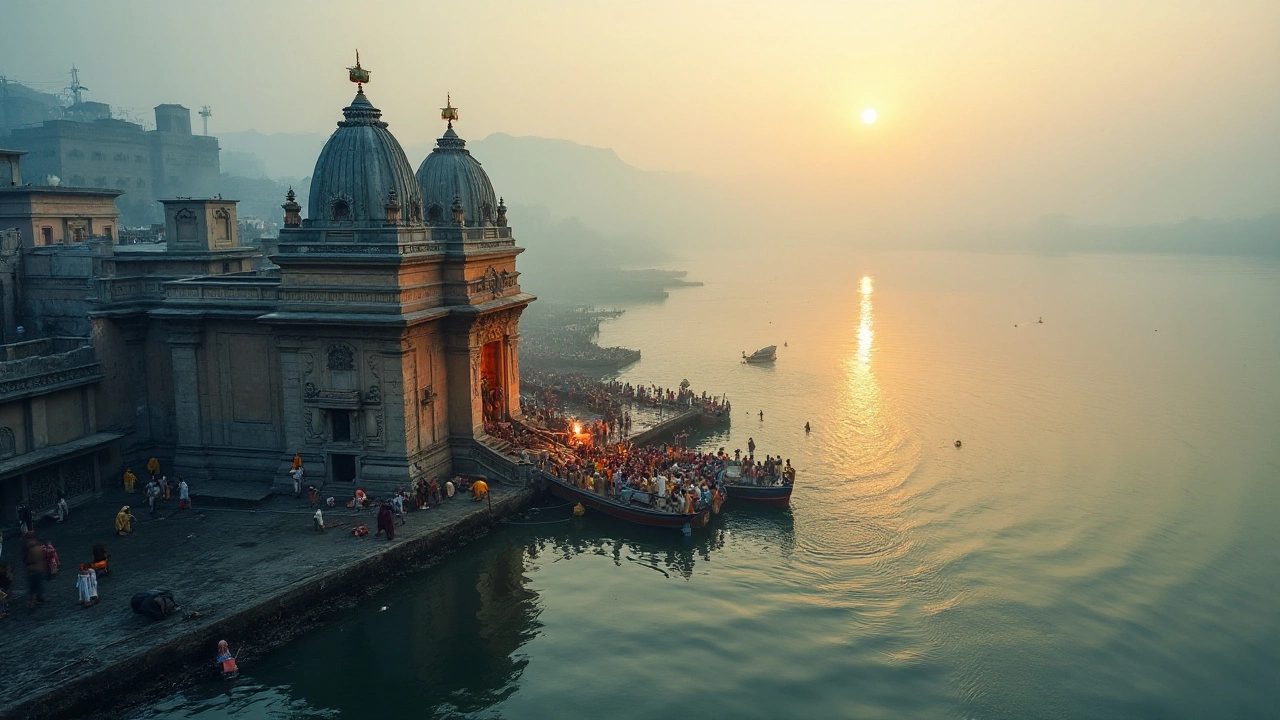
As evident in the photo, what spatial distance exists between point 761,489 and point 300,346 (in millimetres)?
17283

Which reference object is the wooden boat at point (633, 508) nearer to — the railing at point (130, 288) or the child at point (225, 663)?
the child at point (225, 663)

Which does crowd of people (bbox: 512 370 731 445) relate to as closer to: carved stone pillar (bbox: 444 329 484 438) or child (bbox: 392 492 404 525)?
carved stone pillar (bbox: 444 329 484 438)

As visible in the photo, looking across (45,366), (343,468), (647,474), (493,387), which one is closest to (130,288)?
(45,366)

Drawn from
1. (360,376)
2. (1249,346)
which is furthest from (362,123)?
(1249,346)

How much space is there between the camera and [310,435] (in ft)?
102

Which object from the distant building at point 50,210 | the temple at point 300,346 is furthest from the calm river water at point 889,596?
the distant building at point 50,210

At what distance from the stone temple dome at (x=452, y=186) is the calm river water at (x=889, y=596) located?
13026 millimetres

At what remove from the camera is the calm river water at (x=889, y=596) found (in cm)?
2142

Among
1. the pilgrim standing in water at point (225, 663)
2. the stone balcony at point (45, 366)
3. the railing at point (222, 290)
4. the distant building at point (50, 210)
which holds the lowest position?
the pilgrim standing in water at point (225, 663)

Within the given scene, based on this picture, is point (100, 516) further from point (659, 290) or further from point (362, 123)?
point (659, 290)

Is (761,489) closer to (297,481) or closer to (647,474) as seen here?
(647,474)

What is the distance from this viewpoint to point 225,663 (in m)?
20.7

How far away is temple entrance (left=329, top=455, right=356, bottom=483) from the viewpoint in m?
31.1

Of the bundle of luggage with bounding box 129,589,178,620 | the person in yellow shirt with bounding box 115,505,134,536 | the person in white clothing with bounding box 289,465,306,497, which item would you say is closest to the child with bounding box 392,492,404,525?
the person in white clothing with bounding box 289,465,306,497
